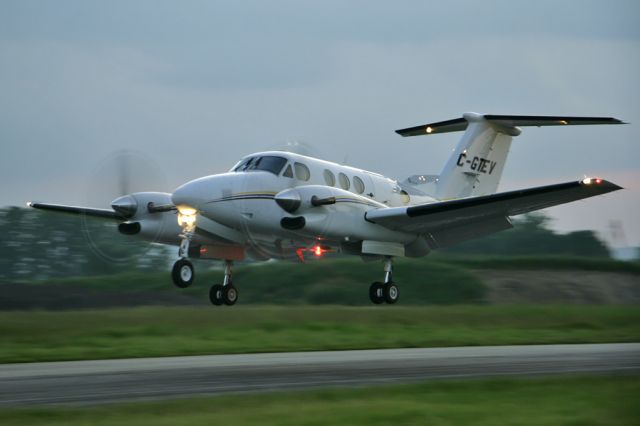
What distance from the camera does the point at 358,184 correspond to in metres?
25.5

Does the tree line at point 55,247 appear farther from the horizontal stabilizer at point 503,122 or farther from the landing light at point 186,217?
the landing light at point 186,217

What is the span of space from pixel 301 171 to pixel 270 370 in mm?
Result: 10475

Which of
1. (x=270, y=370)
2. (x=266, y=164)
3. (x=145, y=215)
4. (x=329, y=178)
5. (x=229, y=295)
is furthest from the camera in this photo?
(x=229, y=295)

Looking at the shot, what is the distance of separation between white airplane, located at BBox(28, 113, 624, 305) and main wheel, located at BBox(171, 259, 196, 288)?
3cm

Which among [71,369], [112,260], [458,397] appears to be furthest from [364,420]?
[112,260]

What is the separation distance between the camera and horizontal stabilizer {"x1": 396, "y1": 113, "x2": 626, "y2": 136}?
84.7 feet

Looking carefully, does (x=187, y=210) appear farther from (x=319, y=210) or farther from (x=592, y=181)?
(x=592, y=181)

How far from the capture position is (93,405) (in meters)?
10.4

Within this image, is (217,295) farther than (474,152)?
No

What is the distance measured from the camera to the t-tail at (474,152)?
93.6ft

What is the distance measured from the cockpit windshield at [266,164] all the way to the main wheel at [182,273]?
113 inches

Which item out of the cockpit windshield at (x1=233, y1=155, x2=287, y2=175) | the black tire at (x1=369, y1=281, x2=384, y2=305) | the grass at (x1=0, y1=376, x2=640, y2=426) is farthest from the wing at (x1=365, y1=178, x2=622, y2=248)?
the grass at (x1=0, y1=376, x2=640, y2=426)

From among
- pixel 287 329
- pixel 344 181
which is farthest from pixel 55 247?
pixel 287 329

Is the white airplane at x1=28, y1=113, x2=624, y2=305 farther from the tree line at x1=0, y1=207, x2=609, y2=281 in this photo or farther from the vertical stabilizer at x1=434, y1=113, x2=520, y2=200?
the tree line at x1=0, y1=207, x2=609, y2=281
